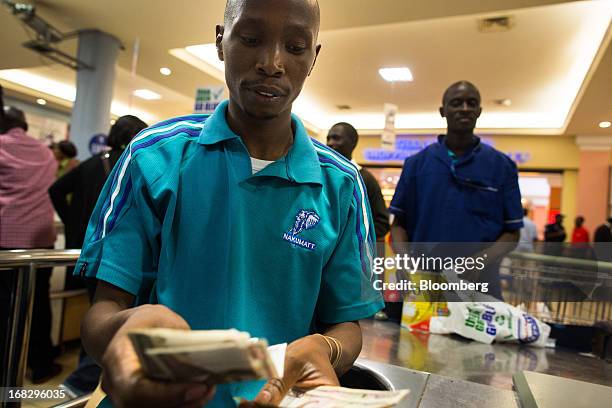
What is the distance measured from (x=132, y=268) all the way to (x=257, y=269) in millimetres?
200

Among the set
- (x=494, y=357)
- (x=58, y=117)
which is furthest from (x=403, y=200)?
(x=58, y=117)

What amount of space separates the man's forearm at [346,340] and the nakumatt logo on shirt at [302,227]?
0.16 meters

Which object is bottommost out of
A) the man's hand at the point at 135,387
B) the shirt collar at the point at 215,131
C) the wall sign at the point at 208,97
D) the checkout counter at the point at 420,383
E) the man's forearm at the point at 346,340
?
the checkout counter at the point at 420,383

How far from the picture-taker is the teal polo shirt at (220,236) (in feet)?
2.41

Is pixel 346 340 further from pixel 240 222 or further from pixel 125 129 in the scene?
pixel 125 129

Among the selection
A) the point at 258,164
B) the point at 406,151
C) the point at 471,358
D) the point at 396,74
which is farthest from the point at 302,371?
the point at 406,151

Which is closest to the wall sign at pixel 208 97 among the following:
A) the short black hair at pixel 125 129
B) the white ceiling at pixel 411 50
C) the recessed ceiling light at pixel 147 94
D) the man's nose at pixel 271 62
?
the white ceiling at pixel 411 50

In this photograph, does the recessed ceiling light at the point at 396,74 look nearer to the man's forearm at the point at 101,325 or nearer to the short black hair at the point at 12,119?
the short black hair at the point at 12,119

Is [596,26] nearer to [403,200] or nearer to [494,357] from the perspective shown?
→ [403,200]

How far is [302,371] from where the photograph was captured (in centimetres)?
62

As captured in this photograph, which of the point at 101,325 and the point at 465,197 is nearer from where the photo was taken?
the point at 101,325

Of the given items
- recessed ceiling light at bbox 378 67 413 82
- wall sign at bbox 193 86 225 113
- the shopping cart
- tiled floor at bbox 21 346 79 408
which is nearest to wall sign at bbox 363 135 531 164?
recessed ceiling light at bbox 378 67 413 82

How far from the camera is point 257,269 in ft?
2.56

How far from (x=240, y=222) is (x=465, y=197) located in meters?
1.38
